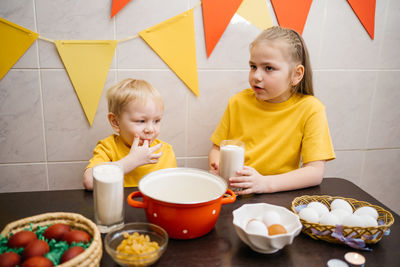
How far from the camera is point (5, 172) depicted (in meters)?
1.49

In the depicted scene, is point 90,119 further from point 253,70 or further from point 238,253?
point 238,253

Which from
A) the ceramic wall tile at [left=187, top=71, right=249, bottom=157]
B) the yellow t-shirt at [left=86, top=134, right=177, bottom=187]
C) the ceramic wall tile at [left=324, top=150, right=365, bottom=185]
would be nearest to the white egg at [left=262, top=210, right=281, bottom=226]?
the yellow t-shirt at [left=86, top=134, right=177, bottom=187]

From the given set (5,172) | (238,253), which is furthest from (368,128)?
(5,172)

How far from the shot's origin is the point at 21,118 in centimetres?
143

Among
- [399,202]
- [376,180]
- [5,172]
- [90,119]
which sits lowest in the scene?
[399,202]

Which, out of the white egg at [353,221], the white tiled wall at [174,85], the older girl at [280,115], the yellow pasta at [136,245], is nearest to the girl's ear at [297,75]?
the older girl at [280,115]

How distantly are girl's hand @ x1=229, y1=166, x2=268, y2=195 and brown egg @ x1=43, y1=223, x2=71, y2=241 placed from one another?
503 millimetres

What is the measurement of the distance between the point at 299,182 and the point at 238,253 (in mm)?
441

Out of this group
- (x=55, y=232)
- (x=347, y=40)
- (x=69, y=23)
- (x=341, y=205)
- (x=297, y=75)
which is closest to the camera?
(x=55, y=232)

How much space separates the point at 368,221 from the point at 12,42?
1470 millimetres

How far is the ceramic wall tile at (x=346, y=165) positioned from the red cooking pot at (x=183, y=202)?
1126 millimetres

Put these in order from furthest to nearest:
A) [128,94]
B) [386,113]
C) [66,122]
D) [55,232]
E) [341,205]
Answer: [386,113], [66,122], [128,94], [341,205], [55,232]

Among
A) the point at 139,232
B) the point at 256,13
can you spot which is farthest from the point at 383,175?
the point at 139,232

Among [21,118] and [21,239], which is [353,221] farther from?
[21,118]
